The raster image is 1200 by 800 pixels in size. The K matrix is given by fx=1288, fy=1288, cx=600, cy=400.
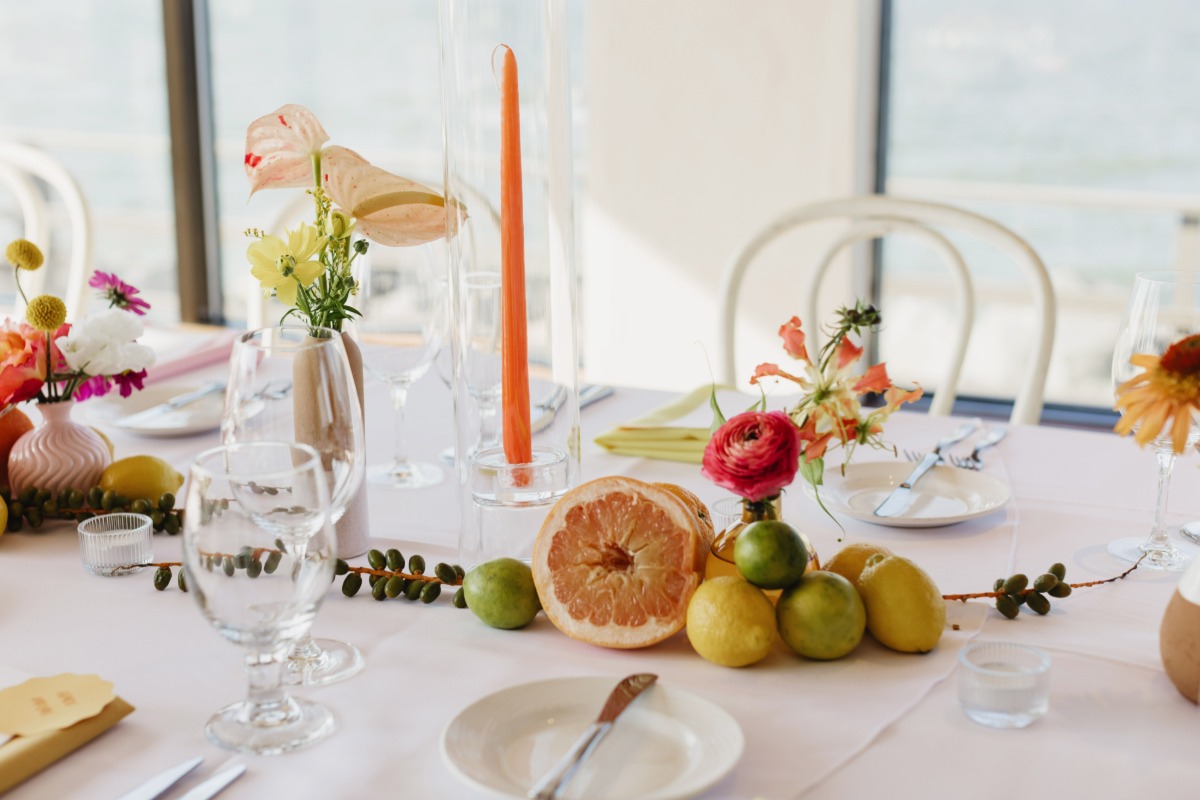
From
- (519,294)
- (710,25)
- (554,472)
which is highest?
(710,25)

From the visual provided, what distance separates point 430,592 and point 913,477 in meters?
0.54

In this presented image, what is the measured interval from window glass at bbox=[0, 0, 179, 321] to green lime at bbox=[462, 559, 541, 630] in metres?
3.70

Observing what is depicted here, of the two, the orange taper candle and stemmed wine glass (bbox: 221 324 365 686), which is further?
the orange taper candle

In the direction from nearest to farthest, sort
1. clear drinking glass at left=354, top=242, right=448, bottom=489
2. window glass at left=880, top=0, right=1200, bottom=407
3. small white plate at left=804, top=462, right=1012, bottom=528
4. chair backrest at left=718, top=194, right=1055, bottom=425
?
1. small white plate at left=804, top=462, right=1012, bottom=528
2. clear drinking glass at left=354, top=242, right=448, bottom=489
3. chair backrest at left=718, top=194, right=1055, bottom=425
4. window glass at left=880, top=0, right=1200, bottom=407

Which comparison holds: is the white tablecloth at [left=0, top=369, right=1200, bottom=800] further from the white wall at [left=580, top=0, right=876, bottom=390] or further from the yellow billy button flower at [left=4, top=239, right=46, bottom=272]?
the white wall at [left=580, top=0, right=876, bottom=390]

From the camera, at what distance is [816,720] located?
85 cm

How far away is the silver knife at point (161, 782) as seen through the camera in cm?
75

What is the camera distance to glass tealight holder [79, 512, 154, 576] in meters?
1.10

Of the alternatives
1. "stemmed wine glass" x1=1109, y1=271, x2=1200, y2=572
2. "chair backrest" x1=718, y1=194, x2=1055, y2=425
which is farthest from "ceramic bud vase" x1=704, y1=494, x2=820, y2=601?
"chair backrest" x1=718, y1=194, x2=1055, y2=425

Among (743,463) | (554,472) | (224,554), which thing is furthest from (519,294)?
(224,554)

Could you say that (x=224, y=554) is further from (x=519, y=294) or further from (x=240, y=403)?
(x=519, y=294)

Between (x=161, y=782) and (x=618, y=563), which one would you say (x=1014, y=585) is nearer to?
(x=618, y=563)

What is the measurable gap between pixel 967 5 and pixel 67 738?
11.4 ft

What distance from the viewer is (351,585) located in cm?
105
